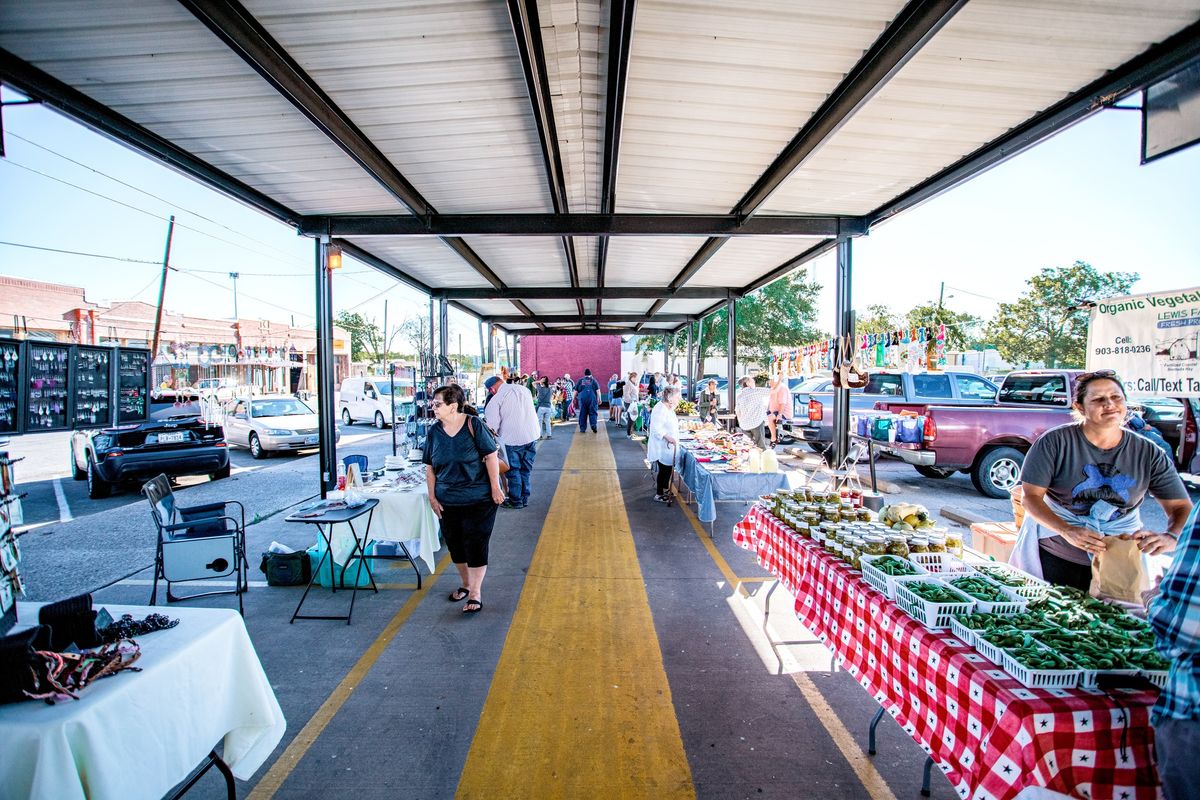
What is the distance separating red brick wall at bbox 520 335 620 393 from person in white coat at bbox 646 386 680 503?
2266 cm

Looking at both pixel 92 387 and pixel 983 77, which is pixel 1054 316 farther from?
pixel 92 387

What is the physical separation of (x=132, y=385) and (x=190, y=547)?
3852 millimetres

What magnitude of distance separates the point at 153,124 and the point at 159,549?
357cm

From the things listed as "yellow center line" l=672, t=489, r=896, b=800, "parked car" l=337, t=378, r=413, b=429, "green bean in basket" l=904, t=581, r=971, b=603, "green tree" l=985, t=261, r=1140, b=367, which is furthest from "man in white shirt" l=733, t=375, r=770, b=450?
"green tree" l=985, t=261, r=1140, b=367

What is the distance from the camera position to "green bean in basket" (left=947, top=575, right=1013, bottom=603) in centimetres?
238

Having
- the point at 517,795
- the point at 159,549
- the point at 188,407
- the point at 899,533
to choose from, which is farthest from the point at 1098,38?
the point at 188,407

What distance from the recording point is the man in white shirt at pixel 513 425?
7984 mm

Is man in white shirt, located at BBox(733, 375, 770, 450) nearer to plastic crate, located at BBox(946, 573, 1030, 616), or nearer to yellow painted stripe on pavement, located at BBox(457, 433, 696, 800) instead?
yellow painted stripe on pavement, located at BBox(457, 433, 696, 800)

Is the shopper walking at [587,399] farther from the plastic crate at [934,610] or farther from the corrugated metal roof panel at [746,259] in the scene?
the plastic crate at [934,610]

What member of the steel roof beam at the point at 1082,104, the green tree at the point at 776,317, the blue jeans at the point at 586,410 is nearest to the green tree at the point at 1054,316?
the green tree at the point at 776,317

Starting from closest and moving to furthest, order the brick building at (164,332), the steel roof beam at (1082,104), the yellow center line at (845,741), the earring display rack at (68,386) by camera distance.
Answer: the yellow center line at (845,741) < the steel roof beam at (1082,104) < the earring display rack at (68,386) < the brick building at (164,332)

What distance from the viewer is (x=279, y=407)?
1484 centimetres

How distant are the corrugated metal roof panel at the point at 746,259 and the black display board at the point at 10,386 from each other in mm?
8390

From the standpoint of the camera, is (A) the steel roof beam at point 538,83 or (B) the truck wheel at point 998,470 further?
(B) the truck wheel at point 998,470
